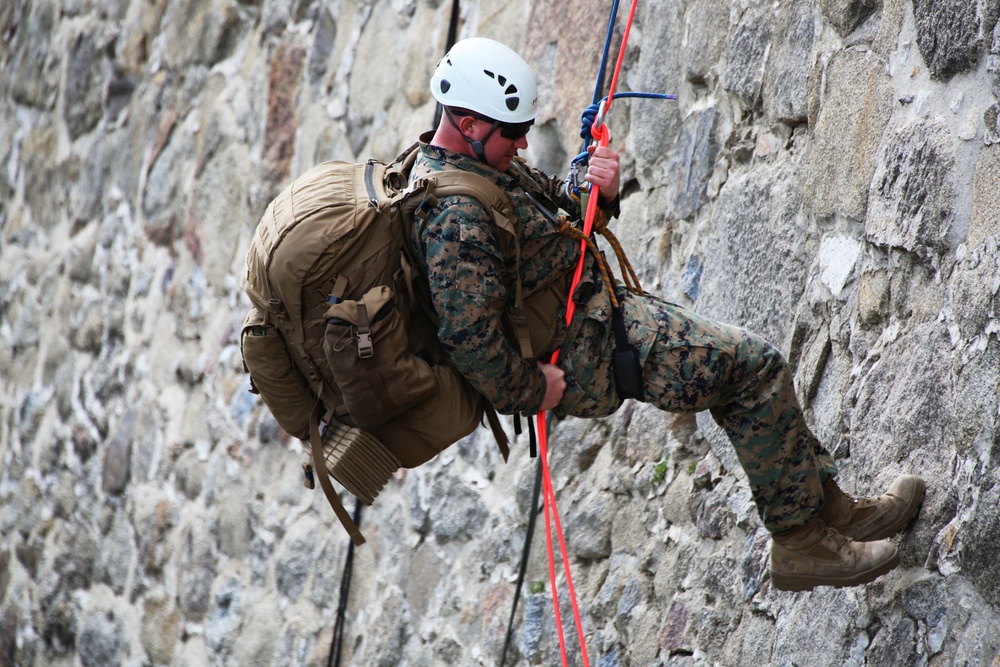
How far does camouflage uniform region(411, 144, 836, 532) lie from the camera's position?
8.68ft

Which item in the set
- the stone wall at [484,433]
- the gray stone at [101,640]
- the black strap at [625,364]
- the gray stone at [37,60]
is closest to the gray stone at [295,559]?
the stone wall at [484,433]

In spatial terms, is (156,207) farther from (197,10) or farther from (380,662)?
(380,662)

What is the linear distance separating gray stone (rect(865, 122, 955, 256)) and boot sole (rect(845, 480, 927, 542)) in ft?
1.93

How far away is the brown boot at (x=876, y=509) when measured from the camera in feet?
8.96

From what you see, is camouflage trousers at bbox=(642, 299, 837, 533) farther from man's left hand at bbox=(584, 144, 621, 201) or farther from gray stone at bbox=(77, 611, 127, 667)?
gray stone at bbox=(77, 611, 127, 667)

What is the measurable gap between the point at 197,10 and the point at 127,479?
278cm

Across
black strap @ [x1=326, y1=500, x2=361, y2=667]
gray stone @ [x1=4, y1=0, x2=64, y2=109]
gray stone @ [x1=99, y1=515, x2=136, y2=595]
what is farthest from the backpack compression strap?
gray stone @ [x1=4, y1=0, x2=64, y2=109]

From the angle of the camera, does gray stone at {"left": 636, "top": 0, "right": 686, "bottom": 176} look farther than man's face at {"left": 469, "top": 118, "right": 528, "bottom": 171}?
Yes

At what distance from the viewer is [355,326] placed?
2637 millimetres

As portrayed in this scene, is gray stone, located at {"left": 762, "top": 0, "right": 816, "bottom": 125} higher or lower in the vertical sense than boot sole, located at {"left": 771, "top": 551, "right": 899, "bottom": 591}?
higher

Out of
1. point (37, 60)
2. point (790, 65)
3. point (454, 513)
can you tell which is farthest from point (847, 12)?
point (37, 60)

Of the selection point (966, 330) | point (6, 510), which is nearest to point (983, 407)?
point (966, 330)

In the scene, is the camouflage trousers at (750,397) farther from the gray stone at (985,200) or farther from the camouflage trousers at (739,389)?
the gray stone at (985,200)

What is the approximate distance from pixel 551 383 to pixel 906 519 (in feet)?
3.04
